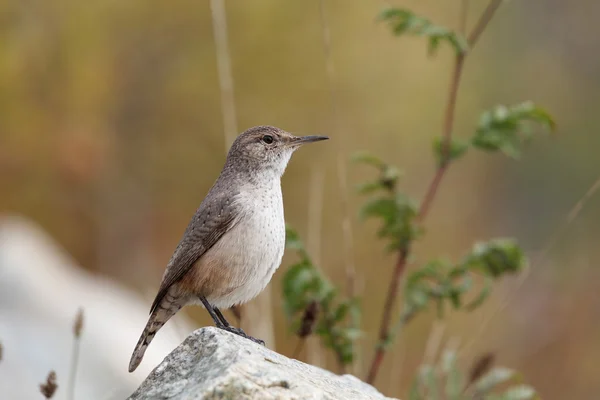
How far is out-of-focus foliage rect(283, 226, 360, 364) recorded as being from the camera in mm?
4398

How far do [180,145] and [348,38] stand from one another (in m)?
2.30

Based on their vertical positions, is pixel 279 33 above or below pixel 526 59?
below

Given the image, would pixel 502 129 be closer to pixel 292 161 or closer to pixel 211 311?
pixel 211 311

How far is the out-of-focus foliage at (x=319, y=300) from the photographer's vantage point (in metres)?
4.40

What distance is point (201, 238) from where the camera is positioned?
3.97 m

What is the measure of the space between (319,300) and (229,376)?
1.96 metres

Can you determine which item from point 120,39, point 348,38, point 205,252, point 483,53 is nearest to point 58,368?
point 205,252

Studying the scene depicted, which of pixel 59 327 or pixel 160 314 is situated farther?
pixel 59 327

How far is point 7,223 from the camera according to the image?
8148 mm

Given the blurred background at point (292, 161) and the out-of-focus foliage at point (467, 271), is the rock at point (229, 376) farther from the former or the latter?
the blurred background at point (292, 161)

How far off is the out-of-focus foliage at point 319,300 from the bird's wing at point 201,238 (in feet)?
1.71

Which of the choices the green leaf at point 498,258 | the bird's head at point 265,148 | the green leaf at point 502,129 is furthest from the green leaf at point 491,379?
the bird's head at point 265,148

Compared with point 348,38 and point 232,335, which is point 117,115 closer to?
point 348,38

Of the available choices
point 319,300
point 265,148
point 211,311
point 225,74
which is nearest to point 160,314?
point 211,311
